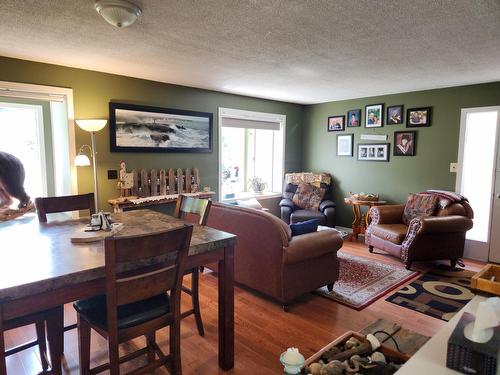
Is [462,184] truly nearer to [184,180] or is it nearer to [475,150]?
[475,150]

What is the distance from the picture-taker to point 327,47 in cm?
281

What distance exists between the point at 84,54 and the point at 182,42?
1.07 meters

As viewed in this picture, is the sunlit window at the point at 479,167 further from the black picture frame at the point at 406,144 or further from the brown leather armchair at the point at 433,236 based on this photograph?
the black picture frame at the point at 406,144

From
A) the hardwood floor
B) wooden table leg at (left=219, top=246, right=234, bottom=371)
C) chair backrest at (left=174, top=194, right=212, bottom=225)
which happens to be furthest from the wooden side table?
wooden table leg at (left=219, top=246, right=234, bottom=371)

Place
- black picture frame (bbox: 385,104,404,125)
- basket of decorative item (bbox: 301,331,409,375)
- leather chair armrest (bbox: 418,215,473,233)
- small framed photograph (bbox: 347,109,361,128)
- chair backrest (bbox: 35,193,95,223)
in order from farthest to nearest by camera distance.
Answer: small framed photograph (bbox: 347,109,361,128) → black picture frame (bbox: 385,104,404,125) → leather chair armrest (bbox: 418,215,473,233) → chair backrest (bbox: 35,193,95,223) → basket of decorative item (bbox: 301,331,409,375)

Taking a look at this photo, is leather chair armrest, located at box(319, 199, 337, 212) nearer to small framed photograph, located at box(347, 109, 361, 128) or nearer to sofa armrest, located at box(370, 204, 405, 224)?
sofa armrest, located at box(370, 204, 405, 224)

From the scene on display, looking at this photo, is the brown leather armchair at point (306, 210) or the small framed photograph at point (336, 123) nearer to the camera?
the brown leather armchair at point (306, 210)

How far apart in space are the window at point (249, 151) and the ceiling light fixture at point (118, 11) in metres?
3.06

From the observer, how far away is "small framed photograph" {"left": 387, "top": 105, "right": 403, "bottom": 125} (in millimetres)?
5062

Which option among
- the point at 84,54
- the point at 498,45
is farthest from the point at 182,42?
the point at 498,45

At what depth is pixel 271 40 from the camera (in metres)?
2.64

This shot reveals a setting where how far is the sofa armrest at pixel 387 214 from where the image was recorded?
4582mm

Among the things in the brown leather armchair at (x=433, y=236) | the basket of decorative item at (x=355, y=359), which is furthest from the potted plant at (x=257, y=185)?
the basket of decorative item at (x=355, y=359)

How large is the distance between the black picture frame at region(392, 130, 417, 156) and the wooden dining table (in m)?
4.03
